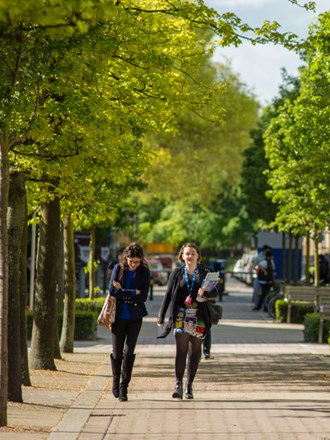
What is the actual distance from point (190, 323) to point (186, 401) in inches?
32.4

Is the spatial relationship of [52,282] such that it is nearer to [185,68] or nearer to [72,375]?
[72,375]

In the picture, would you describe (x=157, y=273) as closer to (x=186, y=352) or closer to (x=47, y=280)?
(x=47, y=280)

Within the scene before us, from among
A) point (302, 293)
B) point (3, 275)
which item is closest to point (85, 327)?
point (302, 293)

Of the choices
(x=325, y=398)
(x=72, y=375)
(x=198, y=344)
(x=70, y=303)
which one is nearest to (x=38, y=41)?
(x=198, y=344)

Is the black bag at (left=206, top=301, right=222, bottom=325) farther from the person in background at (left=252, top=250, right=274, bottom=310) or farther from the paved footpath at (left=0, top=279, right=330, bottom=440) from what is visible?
the person in background at (left=252, top=250, right=274, bottom=310)

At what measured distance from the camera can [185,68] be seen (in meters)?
18.4

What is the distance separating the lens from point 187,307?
1374cm

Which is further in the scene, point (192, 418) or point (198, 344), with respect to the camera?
point (198, 344)

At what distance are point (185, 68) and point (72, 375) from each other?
15.0 ft

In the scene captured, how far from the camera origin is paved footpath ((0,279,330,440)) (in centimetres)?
1098

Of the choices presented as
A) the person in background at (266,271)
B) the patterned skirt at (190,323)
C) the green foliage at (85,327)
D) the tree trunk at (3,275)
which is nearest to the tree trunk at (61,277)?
the green foliage at (85,327)

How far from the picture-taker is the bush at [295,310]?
105 ft

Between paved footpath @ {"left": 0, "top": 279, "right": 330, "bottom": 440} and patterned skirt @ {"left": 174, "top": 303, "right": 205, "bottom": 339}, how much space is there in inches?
28.0

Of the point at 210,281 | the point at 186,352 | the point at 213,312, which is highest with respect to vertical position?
the point at 210,281
